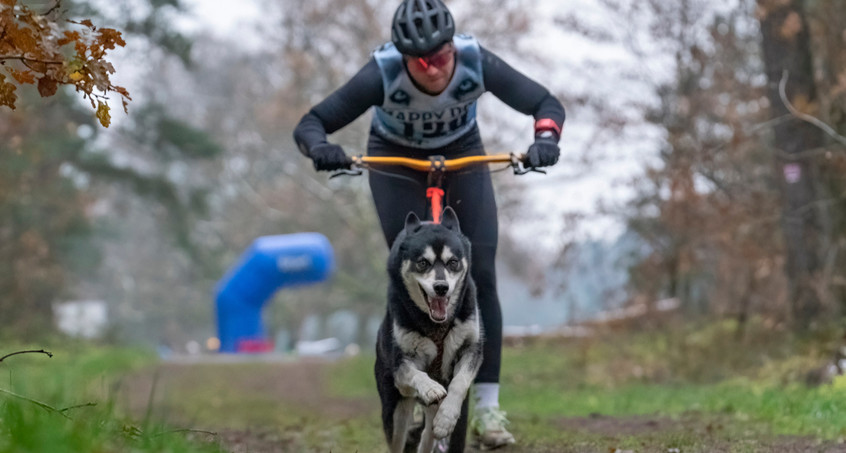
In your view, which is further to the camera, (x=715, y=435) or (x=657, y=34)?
(x=657, y=34)

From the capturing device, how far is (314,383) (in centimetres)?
1480

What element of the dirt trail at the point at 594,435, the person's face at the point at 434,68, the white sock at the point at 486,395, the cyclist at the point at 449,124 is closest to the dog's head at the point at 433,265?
the cyclist at the point at 449,124

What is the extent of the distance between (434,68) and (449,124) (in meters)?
0.36

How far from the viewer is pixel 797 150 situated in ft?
34.4

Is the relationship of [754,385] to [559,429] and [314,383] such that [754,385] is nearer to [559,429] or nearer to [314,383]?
[559,429]

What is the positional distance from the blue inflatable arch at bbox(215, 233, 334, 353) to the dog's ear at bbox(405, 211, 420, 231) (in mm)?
18971

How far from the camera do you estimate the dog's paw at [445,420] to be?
12.8 ft

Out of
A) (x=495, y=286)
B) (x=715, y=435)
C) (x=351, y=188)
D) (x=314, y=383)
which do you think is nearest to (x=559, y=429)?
(x=715, y=435)

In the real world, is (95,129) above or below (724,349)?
above

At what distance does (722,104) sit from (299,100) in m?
13.8

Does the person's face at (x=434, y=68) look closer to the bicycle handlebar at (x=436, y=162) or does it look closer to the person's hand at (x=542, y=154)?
the bicycle handlebar at (x=436, y=162)

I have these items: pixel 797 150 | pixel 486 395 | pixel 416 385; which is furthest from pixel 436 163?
pixel 797 150

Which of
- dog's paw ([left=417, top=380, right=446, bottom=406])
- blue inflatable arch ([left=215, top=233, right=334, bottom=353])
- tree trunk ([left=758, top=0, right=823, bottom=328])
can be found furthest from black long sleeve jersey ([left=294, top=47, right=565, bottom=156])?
blue inflatable arch ([left=215, top=233, right=334, bottom=353])

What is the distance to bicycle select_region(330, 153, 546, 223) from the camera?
446 centimetres
